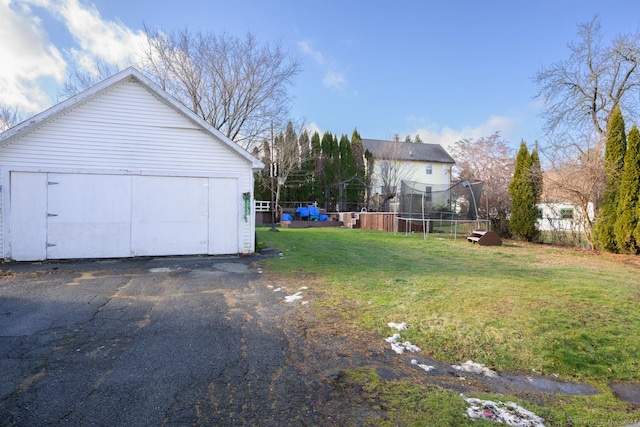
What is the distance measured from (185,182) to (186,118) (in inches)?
68.0

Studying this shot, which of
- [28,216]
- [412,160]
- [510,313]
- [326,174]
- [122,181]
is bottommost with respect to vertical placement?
[510,313]

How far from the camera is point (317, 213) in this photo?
2541 cm

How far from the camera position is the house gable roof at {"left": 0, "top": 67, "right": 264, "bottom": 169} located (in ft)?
25.2

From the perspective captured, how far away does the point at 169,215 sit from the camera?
8844 millimetres

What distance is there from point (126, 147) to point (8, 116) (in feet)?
78.2

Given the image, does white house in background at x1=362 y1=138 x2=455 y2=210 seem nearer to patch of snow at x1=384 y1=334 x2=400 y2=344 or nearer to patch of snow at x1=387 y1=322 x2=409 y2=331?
patch of snow at x1=387 y1=322 x2=409 y2=331

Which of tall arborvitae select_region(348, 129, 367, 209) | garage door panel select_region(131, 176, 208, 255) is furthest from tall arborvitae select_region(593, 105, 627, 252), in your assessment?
tall arborvitae select_region(348, 129, 367, 209)

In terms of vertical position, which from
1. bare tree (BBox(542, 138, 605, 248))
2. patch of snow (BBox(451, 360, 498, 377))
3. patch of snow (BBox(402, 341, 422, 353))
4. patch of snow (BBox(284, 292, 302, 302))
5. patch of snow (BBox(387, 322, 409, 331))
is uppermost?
bare tree (BBox(542, 138, 605, 248))

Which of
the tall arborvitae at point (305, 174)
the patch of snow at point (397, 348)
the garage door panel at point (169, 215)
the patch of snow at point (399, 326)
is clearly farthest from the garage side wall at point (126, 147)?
the tall arborvitae at point (305, 174)

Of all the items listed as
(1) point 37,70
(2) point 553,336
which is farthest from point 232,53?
(2) point 553,336

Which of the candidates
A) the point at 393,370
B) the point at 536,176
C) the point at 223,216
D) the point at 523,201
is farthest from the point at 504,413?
the point at 523,201

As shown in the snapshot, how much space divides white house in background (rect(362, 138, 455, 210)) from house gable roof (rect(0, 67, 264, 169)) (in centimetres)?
2328

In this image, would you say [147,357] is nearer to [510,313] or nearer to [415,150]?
[510,313]

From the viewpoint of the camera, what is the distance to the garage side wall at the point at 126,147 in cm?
Result: 793
